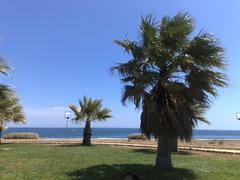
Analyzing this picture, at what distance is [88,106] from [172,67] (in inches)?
774

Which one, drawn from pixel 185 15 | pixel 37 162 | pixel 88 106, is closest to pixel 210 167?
pixel 185 15

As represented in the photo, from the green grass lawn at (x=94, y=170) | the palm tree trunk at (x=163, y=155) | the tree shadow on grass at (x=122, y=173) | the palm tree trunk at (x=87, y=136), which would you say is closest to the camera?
the tree shadow on grass at (x=122, y=173)

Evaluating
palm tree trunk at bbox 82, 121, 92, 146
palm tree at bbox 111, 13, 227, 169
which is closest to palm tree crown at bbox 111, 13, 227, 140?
palm tree at bbox 111, 13, 227, 169

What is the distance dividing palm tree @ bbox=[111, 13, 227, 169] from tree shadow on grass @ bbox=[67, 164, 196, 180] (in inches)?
29.7

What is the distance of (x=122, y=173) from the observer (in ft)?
48.8

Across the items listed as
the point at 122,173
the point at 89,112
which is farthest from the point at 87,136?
the point at 122,173

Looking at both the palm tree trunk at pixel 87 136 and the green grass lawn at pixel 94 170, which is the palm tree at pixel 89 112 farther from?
the green grass lawn at pixel 94 170

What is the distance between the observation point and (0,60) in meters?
14.4

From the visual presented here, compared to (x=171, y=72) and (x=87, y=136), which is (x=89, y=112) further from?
(x=171, y=72)

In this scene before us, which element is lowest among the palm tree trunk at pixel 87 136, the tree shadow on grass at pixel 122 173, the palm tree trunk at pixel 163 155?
the tree shadow on grass at pixel 122 173

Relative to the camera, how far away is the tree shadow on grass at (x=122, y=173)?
568 inches

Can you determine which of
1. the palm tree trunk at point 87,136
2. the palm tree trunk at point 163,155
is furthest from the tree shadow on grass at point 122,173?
the palm tree trunk at point 87,136

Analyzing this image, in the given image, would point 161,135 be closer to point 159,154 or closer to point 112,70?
point 159,154

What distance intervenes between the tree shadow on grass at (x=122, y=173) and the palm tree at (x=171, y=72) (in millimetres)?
755
